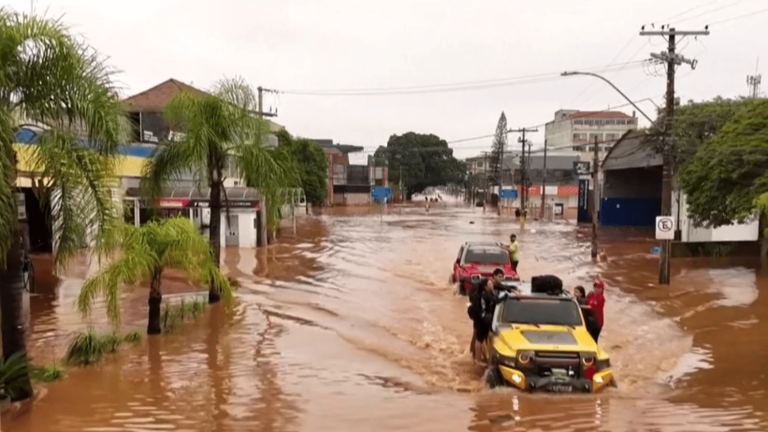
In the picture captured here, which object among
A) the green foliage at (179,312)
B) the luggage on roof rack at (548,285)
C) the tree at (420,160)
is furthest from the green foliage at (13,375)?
the tree at (420,160)

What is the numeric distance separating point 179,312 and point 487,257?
31.6 feet

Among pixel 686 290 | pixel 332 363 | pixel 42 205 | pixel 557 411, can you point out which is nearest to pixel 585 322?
pixel 557 411

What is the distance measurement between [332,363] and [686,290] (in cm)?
1436

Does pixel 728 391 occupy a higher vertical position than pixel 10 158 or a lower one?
lower

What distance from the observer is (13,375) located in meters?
9.83

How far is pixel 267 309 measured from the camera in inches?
730

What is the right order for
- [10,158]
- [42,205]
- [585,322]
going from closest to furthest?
[10,158], [42,205], [585,322]

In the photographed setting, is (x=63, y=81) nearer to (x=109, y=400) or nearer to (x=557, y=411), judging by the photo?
(x=109, y=400)

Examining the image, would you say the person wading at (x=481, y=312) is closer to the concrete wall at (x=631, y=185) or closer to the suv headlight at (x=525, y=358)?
the suv headlight at (x=525, y=358)

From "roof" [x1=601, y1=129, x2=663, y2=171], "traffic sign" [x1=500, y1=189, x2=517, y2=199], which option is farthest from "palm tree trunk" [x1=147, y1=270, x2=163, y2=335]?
"traffic sign" [x1=500, y1=189, x2=517, y2=199]

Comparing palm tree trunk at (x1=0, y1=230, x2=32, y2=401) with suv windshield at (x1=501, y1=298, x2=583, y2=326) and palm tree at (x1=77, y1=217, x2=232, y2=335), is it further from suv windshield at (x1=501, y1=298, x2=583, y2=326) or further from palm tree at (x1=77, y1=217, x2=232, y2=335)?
suv windshield at (x1=501, y1=298, x2=583, y2=326)

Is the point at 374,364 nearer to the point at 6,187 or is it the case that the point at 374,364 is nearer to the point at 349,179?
the point at 6,187

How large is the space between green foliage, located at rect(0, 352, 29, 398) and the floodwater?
38 centimetres

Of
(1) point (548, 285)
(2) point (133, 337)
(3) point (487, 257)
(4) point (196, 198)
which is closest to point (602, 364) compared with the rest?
(1) point (548, 285)
